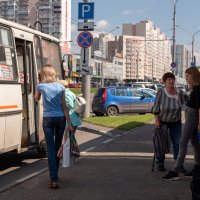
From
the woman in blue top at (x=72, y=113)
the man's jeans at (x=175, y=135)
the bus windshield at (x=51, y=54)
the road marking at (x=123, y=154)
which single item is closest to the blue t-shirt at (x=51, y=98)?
the woman in blue top at (x=72, y=113)

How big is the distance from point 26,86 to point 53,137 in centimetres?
224

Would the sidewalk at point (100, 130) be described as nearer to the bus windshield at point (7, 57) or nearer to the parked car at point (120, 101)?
the parked car at point (120, 101)

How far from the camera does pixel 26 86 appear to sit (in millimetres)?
8797

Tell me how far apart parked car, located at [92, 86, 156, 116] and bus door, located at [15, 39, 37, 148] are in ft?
45.1

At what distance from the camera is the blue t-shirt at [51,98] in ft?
22.4

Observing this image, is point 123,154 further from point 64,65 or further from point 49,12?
point 49,12

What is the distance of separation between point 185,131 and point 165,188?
91 centimetres

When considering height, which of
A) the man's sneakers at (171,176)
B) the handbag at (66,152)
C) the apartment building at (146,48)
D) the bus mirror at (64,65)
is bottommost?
the man's sneakers at (171,176)

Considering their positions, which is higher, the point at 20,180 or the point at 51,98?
the point at 51,98

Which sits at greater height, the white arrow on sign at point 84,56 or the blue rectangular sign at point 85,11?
the blue rectangular sign at point 85,11

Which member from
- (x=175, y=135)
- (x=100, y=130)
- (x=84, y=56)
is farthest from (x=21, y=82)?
(x=84, y=56)

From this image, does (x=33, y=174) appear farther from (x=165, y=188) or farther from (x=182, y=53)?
(x=182, y=53)

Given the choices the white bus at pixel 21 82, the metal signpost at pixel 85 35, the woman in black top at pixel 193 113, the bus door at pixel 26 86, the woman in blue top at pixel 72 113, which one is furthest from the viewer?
the metal signpost at pixel 85 35

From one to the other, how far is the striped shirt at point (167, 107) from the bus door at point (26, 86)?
2.53 metres
